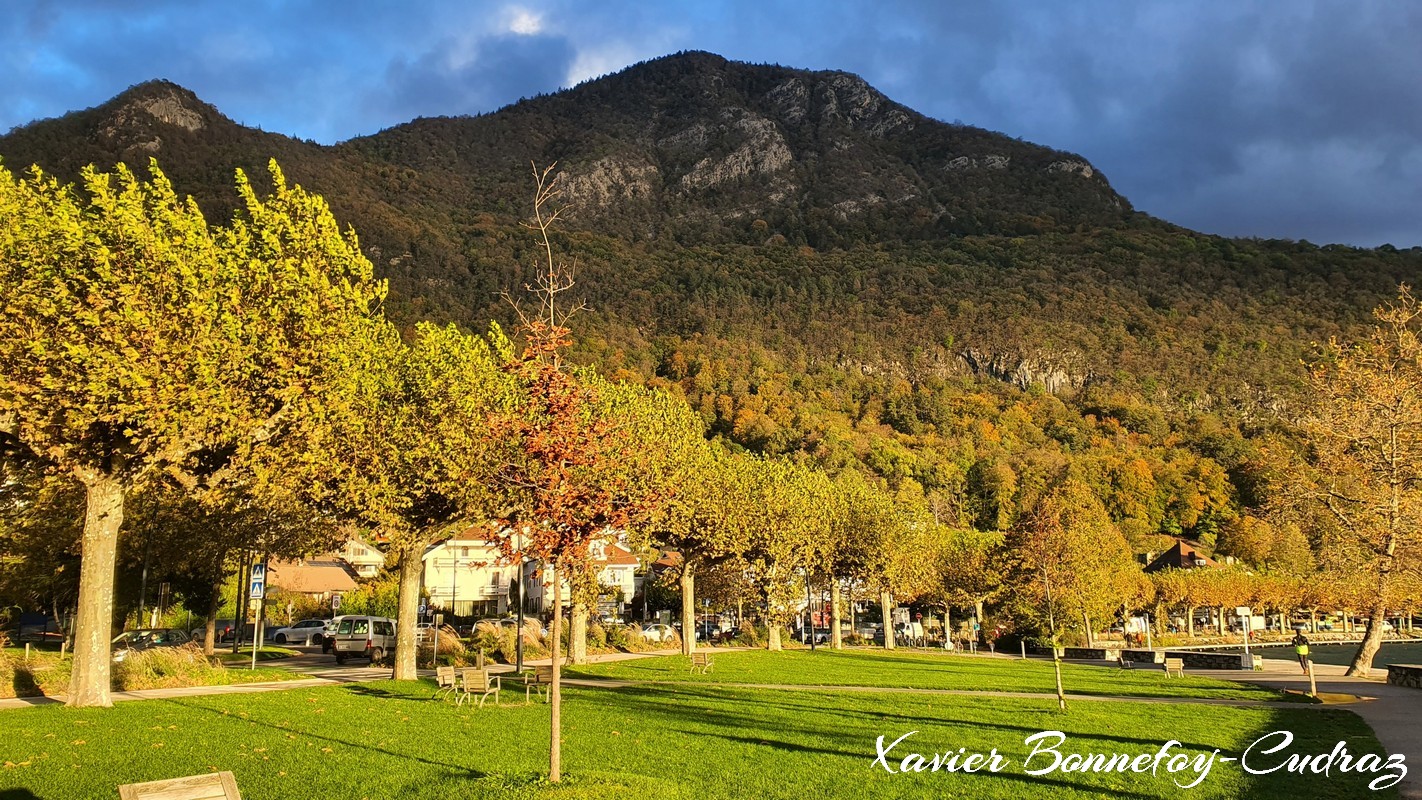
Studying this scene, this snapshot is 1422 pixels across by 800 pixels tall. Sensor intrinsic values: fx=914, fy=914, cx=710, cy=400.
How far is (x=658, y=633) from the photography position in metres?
54.8

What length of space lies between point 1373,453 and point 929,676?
1760 cm

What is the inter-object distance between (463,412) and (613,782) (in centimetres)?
1598

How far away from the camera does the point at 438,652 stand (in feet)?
117

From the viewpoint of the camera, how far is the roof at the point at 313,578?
2886 inches

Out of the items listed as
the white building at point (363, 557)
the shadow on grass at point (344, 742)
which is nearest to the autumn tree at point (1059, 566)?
the shadow on grass at point (344, 742)

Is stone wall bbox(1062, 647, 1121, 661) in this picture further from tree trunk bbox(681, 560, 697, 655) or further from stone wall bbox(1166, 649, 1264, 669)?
tree trunk bbox(681, 560, 697, 655)

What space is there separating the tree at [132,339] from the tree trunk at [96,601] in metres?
0.03

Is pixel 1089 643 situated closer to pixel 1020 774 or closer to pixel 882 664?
pixel 882 664

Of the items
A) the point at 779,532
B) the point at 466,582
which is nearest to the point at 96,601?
the point at 779,532

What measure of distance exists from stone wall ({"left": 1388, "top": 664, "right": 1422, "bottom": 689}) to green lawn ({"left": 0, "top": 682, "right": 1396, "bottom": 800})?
9155 mm

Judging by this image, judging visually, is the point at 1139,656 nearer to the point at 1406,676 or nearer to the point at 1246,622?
the point at 1406,676

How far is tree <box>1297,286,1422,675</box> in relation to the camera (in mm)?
30828

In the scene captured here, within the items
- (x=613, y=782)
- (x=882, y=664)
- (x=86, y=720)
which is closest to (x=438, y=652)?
(x=882, y=664)
